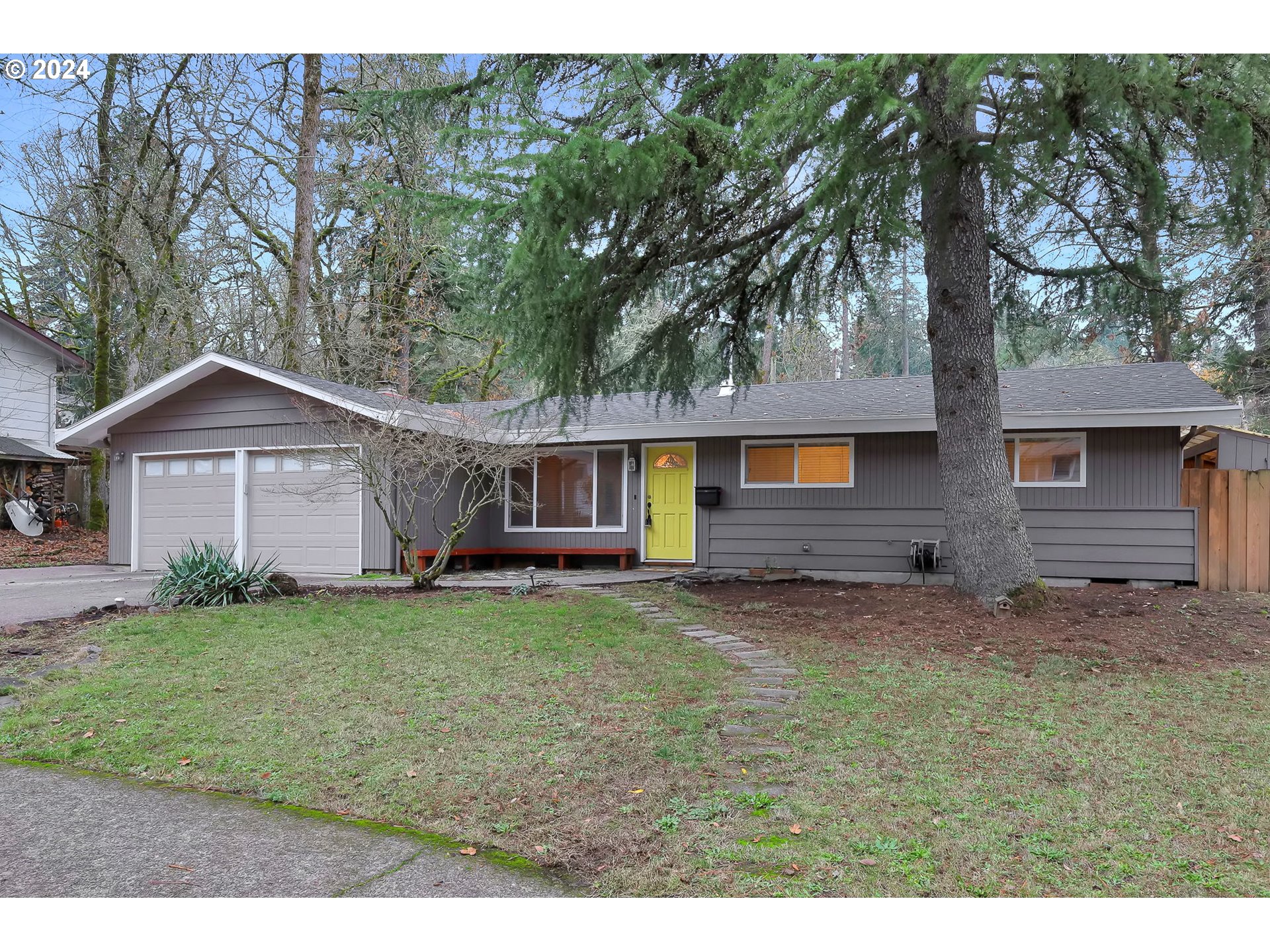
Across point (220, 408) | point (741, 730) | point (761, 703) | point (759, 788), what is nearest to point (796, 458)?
point (761, 703)

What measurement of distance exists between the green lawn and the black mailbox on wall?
4.84 m

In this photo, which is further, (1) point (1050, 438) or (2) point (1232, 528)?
(1) point (1050, 438)

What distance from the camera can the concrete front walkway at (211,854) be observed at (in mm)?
2436

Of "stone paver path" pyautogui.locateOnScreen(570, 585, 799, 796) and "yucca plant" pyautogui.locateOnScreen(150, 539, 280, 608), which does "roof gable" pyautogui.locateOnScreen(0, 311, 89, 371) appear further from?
"stone paver path" pyautogui.locateOnScreen(570, 585, 799, 796)

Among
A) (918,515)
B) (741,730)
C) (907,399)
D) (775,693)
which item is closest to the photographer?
(741,730)

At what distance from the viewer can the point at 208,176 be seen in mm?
16016

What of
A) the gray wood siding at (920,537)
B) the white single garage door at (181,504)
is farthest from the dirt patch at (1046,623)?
the white single garage door at (181,504)

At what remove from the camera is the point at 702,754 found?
3623mm

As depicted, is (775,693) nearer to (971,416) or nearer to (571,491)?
(971,416)

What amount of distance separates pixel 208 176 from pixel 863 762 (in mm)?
17650

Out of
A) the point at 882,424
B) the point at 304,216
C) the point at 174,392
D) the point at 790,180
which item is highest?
the point at 304,216

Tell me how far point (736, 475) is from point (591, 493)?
257cm

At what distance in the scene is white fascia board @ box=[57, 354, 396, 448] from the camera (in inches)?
428

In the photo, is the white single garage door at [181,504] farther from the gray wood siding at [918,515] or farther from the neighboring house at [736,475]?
the gray wood siding at [918,515]
